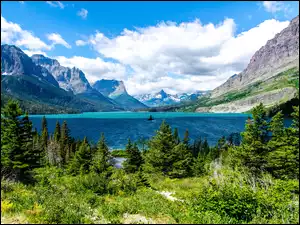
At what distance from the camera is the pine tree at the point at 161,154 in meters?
38.7

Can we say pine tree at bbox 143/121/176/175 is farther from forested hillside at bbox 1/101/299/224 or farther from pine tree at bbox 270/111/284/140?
pine tree at bbox 270/111/284/140

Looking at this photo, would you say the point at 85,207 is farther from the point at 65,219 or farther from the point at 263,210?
the point at 263,210

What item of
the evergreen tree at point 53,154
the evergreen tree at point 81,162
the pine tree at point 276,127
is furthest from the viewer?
the evergreen tree at point 53,154

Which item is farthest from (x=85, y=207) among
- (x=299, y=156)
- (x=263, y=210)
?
(x=299, y=156)

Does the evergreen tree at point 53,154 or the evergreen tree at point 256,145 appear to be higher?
the evergreen tree at point 256,145

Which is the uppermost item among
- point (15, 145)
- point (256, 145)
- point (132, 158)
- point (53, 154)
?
point (15, 145)

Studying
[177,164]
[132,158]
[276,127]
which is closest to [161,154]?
[177,164]

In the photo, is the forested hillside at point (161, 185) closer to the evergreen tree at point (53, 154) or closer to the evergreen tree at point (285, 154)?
the evergreen tree at point (285, 154)

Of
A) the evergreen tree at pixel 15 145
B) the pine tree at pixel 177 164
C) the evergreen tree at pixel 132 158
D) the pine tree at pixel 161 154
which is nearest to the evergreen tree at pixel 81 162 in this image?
the evergreen tree at pixel 132 158

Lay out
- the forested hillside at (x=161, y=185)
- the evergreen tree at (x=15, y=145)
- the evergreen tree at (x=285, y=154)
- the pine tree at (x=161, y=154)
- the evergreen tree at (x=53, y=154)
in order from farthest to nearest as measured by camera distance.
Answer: the evergreen tree at (x=53, y=154)
the pine tree at (x=161, y=154)
the evergreen tree at (x=285, y=154)
the evergreen tree at (x=15, y=145)
the forested hillside at (x=161, y=185)

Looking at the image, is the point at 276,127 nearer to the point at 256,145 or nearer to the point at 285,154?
the point at 256,145

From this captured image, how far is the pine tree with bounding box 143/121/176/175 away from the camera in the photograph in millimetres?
38656

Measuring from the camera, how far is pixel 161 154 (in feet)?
127

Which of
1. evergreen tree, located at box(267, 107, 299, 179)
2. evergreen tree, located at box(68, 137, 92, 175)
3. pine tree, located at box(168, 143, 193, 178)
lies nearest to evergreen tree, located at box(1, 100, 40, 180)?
pine tree, located at box(168, 143, 193, 178)
